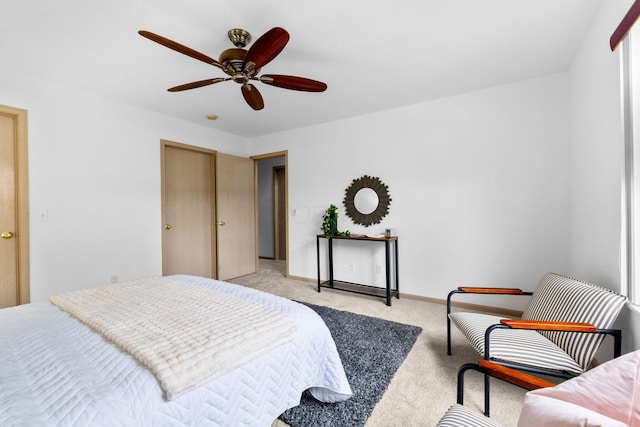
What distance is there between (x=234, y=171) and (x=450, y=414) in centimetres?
410

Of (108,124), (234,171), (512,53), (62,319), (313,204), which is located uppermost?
(512,53)

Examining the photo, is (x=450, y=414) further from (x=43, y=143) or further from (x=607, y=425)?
(x=43, y=143)

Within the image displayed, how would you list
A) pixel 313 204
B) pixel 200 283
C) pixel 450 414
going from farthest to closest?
1. pixel 313 204
2. pixel 200 283
3. pixel 450 414

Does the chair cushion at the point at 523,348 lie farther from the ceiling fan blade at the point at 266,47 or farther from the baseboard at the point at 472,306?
the ceiling fan blade at the point at 266,47

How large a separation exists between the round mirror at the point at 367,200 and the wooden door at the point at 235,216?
183cm

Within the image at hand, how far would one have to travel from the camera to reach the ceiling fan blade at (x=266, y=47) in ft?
4.66

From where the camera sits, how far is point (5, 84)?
235 centimetres

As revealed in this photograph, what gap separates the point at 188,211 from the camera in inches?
152

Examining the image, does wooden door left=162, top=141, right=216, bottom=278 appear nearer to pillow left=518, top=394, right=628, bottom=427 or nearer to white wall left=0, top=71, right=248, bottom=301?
white wall left=0, top=71, right=248, bottom=301

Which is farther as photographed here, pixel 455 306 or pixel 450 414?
pixel 455 306

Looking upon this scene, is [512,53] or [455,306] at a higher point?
[512,53]

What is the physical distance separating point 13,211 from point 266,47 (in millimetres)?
2860

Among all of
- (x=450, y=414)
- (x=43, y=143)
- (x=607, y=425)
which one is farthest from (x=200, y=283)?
(x=43, y=143)

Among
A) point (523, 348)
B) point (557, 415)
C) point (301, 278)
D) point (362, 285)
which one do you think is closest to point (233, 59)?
point (557, 415)
